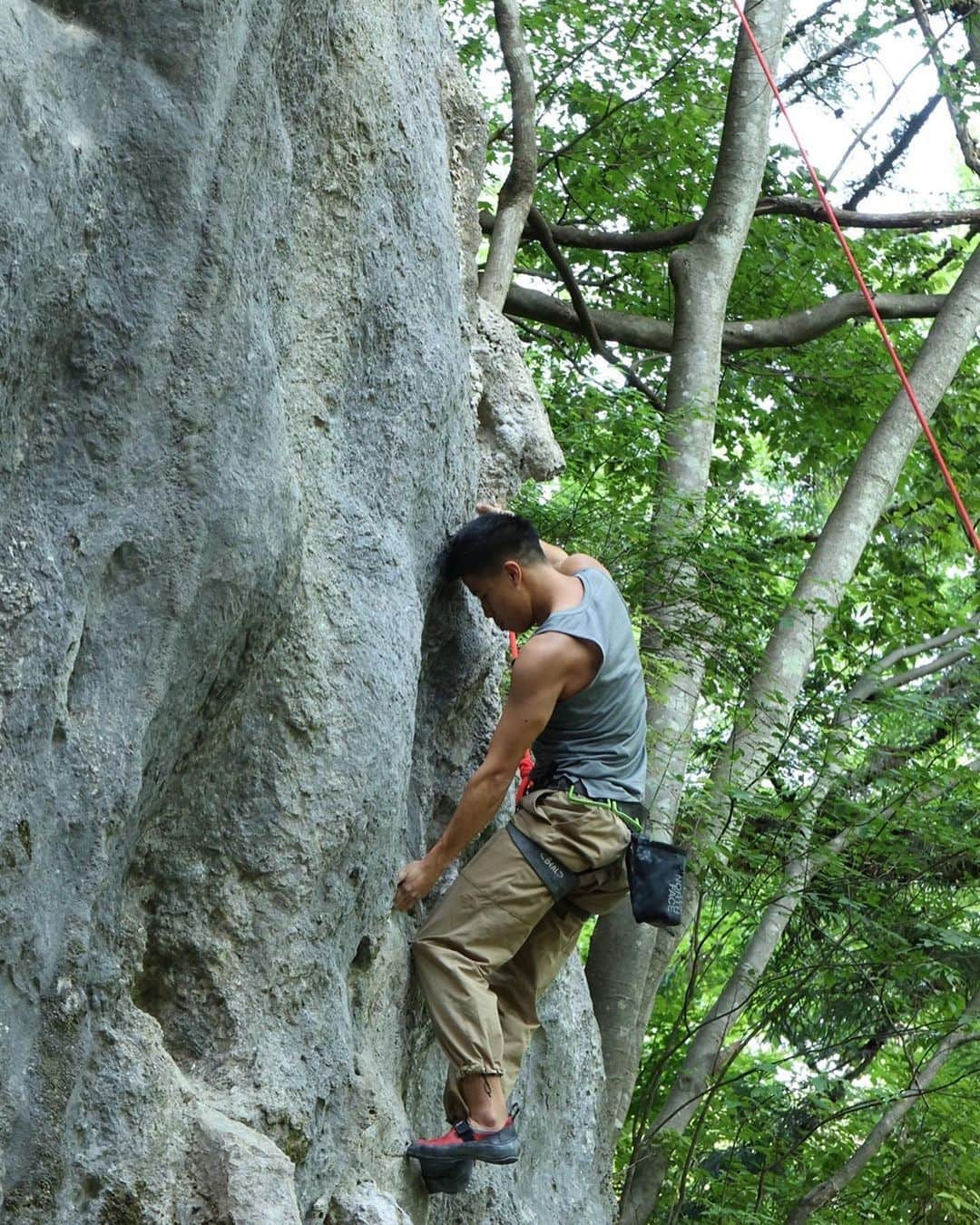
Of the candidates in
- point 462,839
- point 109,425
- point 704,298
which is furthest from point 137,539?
point 704,298

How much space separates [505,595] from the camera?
4617 mm

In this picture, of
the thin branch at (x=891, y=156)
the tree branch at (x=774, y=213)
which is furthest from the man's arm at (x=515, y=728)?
the thin branch at (x=891, y=156)

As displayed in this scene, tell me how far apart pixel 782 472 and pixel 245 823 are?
987 centimetres

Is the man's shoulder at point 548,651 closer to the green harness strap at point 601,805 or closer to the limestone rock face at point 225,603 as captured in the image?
the limestone rock face at point 225,603

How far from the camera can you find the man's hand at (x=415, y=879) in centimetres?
448

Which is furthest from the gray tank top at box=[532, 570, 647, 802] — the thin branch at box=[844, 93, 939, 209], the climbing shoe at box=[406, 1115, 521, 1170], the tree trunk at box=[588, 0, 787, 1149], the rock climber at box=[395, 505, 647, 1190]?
the thin branch at box=[844, 93, 939, 209]

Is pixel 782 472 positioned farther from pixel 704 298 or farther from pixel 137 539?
pixel 137 539

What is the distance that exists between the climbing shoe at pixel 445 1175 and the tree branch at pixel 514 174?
4.21 meters

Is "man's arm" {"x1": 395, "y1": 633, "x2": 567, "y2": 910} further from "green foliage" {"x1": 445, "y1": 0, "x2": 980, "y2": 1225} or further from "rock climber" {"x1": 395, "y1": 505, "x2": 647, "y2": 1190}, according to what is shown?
"green foliage" {"x1": 445, "y1": 0, "x2": 980, "y2": 1225}

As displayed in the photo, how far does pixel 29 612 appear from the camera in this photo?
286 cm

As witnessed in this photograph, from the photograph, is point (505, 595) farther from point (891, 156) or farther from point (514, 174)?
point (891, 156)

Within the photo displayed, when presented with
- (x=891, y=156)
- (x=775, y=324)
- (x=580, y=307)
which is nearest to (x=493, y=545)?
(x=580, y=307)

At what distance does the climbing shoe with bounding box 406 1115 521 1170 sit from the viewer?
14.0 feet

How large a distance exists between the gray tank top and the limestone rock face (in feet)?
1.47
